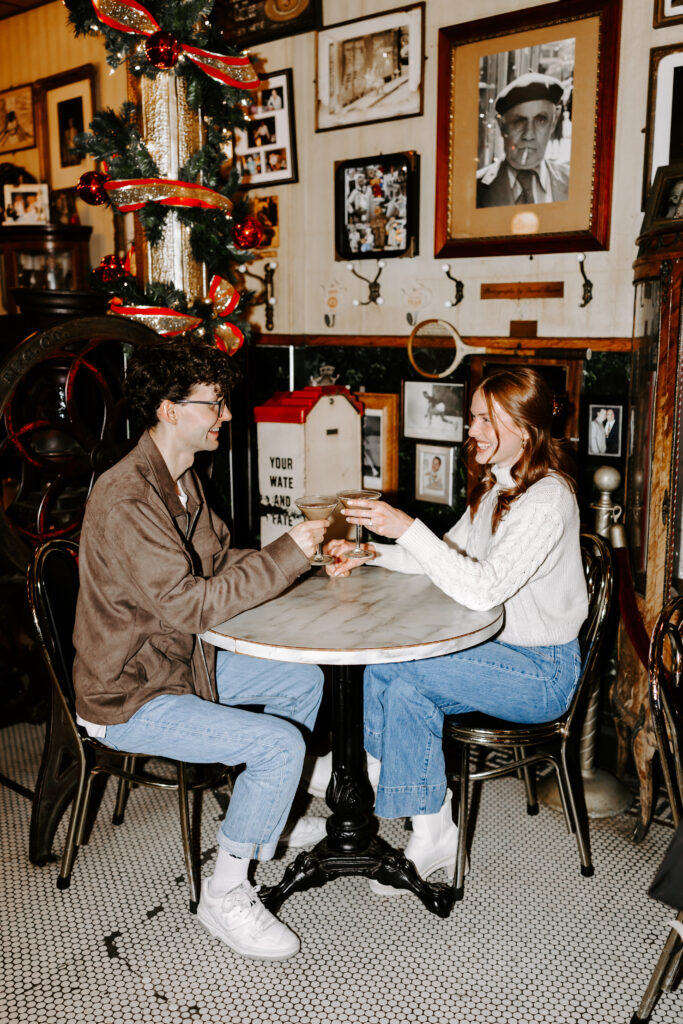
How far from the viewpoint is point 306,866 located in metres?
2.32

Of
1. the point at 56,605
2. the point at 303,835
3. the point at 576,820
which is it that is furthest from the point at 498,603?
the point at 56,605

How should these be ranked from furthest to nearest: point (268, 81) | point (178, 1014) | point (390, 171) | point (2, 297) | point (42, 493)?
point (2, 297), point (268, 81), point (390, 171), point (42, 493), point (178, 1014)

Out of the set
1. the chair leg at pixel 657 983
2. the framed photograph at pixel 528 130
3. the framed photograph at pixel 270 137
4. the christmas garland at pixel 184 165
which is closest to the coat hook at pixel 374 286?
the framed photograph at pixel 528 130

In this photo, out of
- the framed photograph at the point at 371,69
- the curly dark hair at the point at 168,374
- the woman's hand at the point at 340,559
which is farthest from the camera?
the framed photograph at the point at 371,69

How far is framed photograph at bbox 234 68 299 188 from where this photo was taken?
3885 millimetres

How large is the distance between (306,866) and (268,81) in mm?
3387

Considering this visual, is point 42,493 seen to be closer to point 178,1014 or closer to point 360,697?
point 360,697

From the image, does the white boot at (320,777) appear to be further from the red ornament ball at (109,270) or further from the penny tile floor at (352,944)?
the red ornament ball at (109,270)

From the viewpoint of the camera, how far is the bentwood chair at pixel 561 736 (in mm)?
2346

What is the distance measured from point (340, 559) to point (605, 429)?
4.05ft

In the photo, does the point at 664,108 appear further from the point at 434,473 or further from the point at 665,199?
the point at 434,473

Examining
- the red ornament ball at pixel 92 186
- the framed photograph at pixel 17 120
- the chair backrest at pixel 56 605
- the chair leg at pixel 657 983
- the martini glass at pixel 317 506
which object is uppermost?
the framed photograph at pixel 17 120

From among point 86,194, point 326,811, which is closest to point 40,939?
point 326,811

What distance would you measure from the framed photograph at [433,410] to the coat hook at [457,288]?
34 cm
